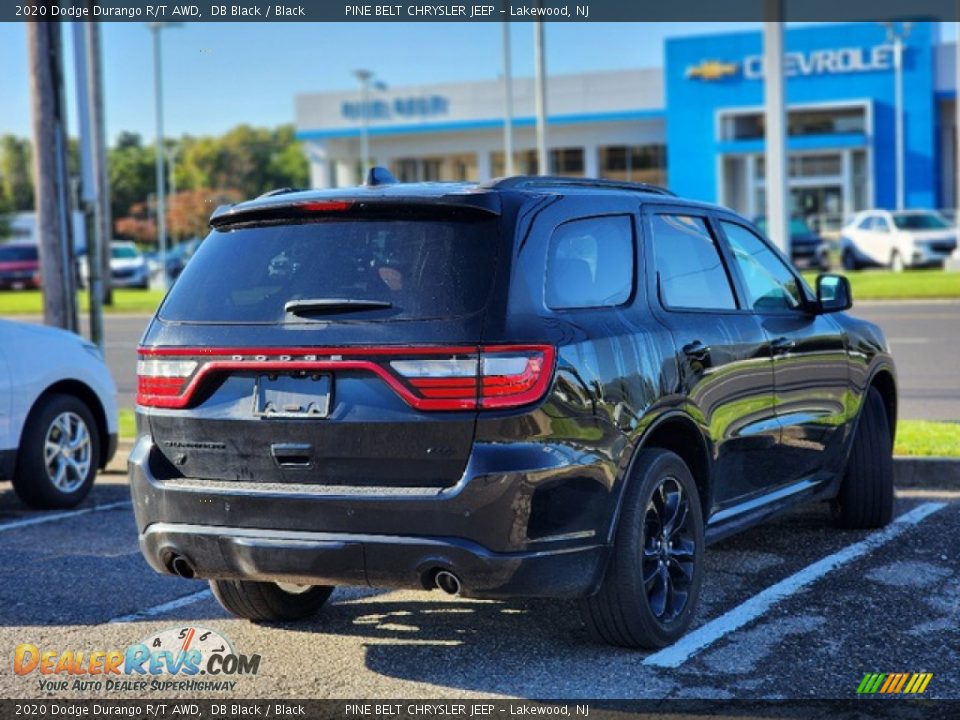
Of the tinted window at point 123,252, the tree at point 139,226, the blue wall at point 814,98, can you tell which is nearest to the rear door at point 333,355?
the tinted window at point 123,252

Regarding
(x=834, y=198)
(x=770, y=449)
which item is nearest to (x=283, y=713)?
(x=770, y=449)

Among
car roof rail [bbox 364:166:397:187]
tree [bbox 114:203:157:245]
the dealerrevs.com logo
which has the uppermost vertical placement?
tree [bbox 114:203:157:245]

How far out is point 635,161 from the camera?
61906mm

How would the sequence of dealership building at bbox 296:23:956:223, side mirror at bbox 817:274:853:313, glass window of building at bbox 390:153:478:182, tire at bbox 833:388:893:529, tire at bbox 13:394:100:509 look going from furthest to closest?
glass window of building at bbox 390:153:478:182, dealership building at bbox 296:23:956:223, tire at bbox 13:394:100:509, tire at bbox 833:388:893:529, side mirror at bbox 817:274:853:313

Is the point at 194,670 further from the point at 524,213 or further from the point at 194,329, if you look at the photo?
the point at 524,213

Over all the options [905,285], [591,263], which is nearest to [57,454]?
[591,263]

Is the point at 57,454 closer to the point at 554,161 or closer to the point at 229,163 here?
the point at 554,161

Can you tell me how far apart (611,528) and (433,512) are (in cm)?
69

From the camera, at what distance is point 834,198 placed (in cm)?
5516

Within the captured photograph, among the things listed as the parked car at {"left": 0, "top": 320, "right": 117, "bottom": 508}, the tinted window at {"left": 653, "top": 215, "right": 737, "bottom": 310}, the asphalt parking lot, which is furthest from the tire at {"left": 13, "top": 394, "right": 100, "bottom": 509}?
the tinted window at {"left": 653, "top": 215, "right": 737, "bottom": 310}

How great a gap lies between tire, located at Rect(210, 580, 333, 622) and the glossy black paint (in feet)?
1.87

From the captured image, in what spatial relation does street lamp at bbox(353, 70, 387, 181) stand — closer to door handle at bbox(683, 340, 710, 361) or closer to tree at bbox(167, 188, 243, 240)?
tree at bbox(167, 188, 243, 240)

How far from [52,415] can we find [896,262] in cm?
3167

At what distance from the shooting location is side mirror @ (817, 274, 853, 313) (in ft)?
22.7
